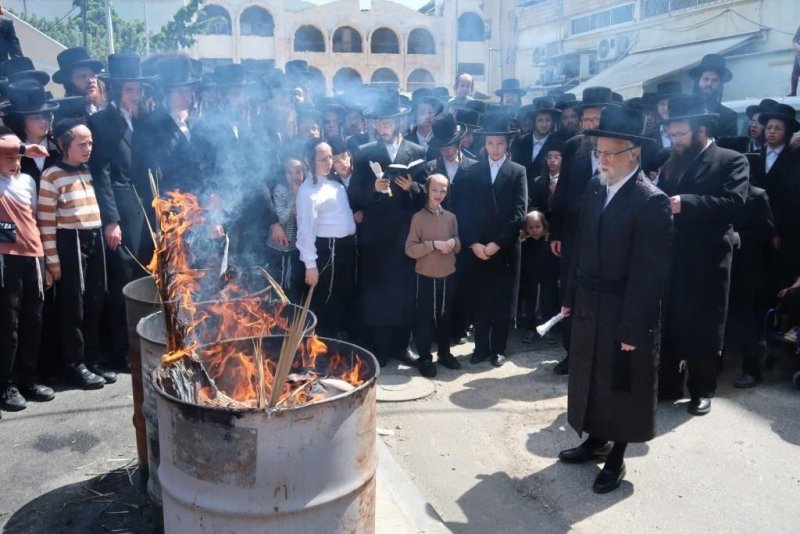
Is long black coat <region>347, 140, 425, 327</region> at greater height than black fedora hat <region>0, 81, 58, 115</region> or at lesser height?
lesser

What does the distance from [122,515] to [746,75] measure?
1640cm

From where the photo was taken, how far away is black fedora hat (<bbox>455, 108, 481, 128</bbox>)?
727 cm

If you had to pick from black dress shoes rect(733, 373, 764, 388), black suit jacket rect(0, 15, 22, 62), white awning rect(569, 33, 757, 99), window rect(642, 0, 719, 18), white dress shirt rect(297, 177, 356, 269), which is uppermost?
window rect(642, 0, 719, 18)

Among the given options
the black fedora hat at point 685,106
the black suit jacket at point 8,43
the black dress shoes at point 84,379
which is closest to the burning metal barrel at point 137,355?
the black dress shoes at point 84,379

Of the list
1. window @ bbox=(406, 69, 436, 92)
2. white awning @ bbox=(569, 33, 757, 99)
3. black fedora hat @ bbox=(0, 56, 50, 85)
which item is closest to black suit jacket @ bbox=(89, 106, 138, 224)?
black fedora hat @ bbox=(0, 56, 50, 85)

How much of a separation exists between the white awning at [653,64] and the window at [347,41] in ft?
86.1

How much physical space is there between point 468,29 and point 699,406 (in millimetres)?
40500

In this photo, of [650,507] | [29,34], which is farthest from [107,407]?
[29,34]

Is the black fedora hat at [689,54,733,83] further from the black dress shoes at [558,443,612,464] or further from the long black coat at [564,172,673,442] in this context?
the black dress shoes at [558,443,612,464]

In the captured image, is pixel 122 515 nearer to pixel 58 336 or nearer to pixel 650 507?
pixel 58 336

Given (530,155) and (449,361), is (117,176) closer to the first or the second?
(449,361)

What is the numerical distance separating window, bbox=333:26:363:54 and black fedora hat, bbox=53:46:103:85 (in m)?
38.5

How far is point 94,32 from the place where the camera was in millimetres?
28031

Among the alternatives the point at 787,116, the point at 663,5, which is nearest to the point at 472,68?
the point at 663,5
